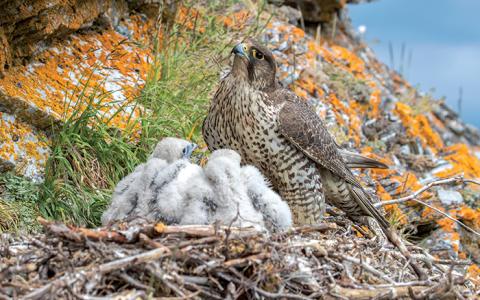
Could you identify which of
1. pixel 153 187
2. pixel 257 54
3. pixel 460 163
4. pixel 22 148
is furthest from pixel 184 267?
pixel 460 163

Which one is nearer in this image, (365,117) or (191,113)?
(191,113)

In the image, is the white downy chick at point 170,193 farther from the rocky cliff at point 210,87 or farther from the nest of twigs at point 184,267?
the rocky cliff at point 210,87

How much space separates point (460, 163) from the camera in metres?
8.09

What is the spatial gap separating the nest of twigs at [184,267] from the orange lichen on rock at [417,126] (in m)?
4.63

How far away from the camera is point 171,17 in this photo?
6742mm

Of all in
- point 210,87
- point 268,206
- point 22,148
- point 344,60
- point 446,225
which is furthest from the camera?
point 344,60

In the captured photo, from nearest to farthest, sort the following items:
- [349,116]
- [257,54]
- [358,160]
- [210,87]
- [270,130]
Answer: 1. [270,130]
2. [257,54]
3. [358,160]
4. [210,87]
5. [349,116]

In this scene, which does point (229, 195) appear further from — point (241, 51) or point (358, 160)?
point (358, 160)

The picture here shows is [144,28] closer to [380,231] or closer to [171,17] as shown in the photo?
[171,17]

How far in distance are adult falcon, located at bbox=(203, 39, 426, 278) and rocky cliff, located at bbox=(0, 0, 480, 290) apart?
0.81 metres

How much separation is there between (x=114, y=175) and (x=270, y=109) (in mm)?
1115

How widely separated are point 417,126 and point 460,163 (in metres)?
0.63

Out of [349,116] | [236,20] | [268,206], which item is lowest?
[349,116]

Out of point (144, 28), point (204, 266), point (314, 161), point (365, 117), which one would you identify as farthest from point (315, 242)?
point (365, 117)
